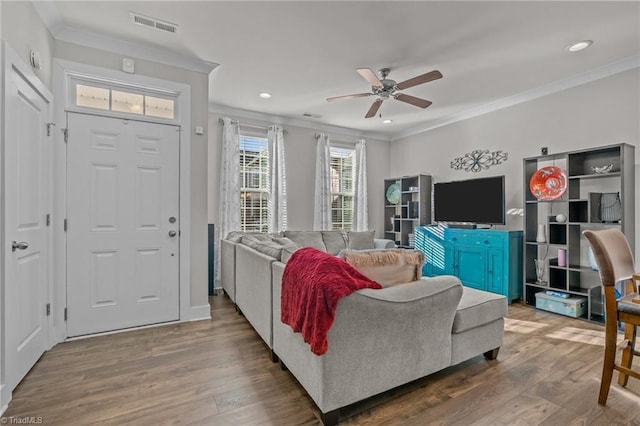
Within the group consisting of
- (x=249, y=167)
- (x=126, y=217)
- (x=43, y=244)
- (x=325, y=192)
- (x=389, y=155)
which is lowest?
(x=43, y=244)

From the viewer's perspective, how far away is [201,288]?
343cm

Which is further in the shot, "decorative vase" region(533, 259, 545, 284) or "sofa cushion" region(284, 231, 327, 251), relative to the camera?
"sofa cushion" region(284, 231, 327, 251)

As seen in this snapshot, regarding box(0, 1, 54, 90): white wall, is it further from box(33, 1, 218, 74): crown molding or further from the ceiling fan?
the ceiling fan

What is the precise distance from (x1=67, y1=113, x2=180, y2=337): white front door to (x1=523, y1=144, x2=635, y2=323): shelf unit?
4322 millimetres

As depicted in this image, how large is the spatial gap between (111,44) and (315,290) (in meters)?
3.12

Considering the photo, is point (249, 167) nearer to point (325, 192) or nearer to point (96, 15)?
point (325, 192)

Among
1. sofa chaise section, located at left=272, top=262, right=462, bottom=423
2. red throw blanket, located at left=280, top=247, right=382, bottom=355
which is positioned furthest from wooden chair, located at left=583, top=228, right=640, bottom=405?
red throw blanket, located at left=280, top=247, right=382, bottom=355

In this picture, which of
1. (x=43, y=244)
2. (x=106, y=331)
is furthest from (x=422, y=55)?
(x=106, y=331)

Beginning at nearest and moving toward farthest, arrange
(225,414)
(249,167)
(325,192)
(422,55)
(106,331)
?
1. (225,414)
2. (106,331)
3. (422,55)
4. (249,167)
5. (325,192)

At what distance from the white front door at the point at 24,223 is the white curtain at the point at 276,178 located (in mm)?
2996

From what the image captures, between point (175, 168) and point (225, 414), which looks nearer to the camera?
point (225, 414)

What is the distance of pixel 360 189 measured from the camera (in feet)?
20.1

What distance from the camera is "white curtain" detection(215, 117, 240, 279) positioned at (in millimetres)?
4781

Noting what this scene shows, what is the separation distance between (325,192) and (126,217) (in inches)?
131
